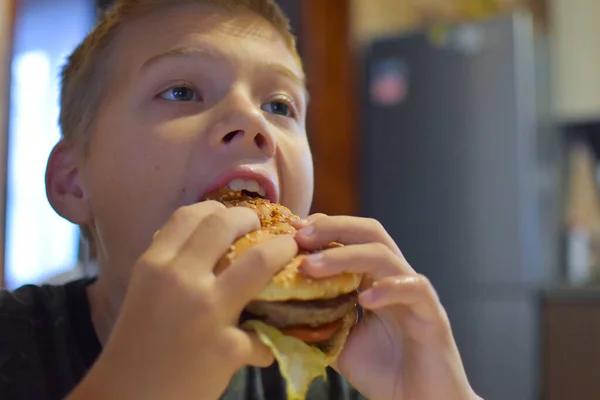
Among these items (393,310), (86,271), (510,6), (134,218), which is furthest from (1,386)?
(510,6)

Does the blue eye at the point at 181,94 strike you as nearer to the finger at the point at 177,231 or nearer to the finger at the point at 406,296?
the finger at the point at 177,231

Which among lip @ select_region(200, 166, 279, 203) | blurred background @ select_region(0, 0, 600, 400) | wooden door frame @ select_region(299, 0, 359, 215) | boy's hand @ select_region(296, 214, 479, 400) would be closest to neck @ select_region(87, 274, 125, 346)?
lip @ select_region(200, 166, 279, 203)

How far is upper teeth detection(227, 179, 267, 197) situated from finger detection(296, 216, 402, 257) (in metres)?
0.15

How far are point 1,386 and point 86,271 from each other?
2.86 ft

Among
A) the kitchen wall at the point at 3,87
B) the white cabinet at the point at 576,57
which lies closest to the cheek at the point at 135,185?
the kitchen wall at the point at 3,87

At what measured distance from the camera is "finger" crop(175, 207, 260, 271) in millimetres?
666

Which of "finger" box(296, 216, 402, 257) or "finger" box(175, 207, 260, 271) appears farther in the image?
"finger" box(296, 216, 402, 257)

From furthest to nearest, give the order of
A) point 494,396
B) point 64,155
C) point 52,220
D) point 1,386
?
point 52,220, point 494,396, point 64,155, point 1,386

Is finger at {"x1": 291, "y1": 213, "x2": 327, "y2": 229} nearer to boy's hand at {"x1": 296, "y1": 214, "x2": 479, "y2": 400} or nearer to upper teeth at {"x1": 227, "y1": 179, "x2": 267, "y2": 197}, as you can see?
boy's hand at {"x1": 296, "y1": 214, "x2": 479, "y2": 400}

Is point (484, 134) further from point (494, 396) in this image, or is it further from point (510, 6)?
point (510, 6)

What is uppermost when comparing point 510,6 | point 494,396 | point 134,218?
point 510,6

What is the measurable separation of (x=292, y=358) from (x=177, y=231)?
192 millimetres

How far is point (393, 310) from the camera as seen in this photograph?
0.91m

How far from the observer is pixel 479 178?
2.60m
